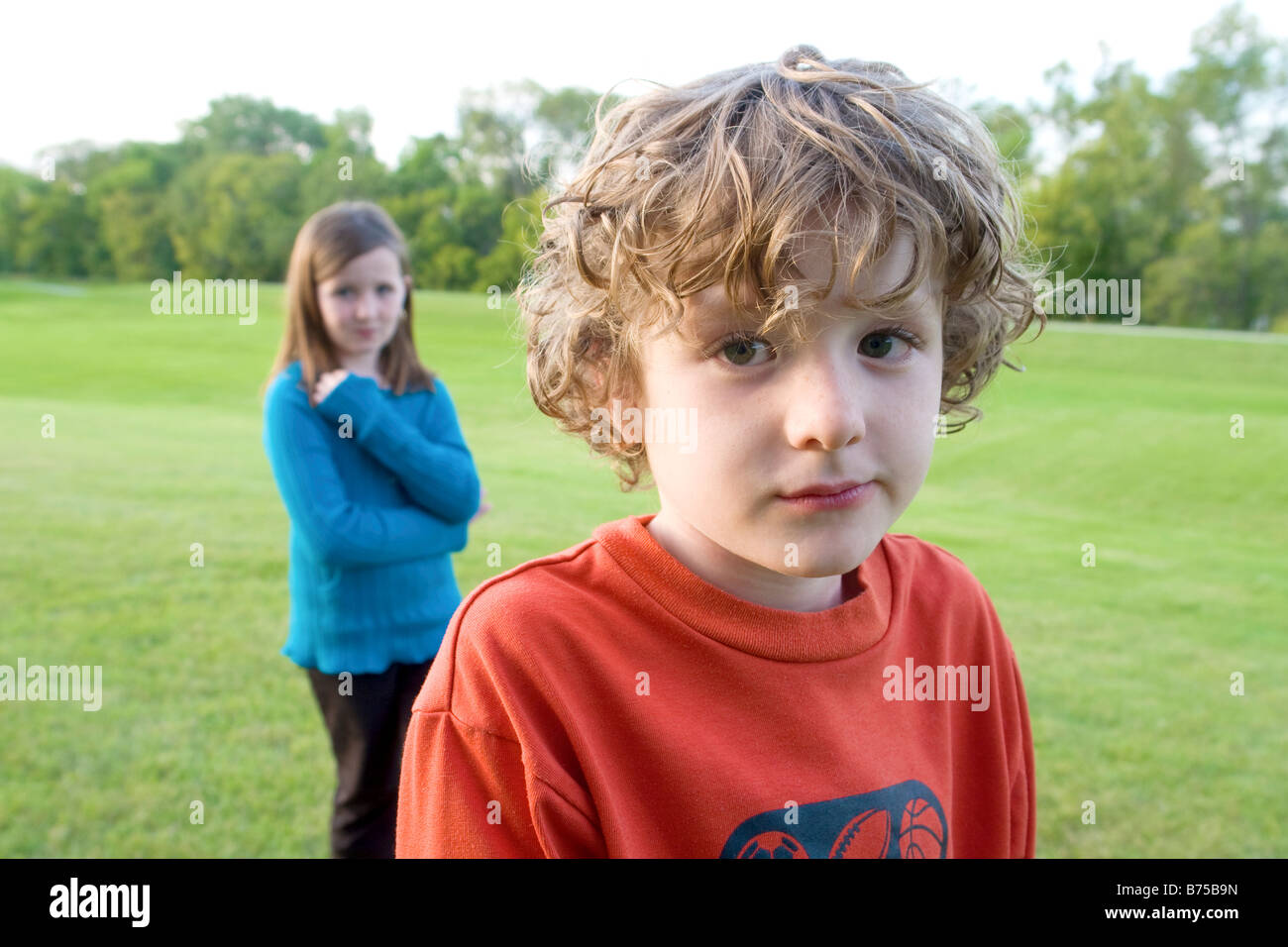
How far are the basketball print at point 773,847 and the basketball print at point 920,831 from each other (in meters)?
0.14

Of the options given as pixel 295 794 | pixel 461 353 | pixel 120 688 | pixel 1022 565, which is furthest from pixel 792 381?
pixel 461 353

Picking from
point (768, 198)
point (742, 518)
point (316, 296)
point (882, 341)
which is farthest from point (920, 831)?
point (316, 296)

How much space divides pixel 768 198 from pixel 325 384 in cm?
195

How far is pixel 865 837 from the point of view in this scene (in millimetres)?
1175

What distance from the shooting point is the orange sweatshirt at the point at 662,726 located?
3.54ft

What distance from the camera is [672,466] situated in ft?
3.87

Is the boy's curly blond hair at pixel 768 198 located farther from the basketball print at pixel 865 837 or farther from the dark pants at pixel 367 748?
the dark pants at pixel 367 748

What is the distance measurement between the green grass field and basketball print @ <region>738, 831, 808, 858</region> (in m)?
0.90

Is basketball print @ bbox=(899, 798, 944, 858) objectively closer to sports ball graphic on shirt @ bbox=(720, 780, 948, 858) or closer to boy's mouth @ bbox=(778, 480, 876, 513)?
sports ball graphic on shirt @ bbox=(720, 780, 948, 858)

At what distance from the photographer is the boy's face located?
1.08 metres

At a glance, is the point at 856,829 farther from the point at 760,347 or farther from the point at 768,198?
the point at 768,198

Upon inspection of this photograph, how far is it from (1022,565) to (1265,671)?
2060 mm

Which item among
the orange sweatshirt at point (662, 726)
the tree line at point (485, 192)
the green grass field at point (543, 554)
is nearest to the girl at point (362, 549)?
the green grass field at point (543, 554)

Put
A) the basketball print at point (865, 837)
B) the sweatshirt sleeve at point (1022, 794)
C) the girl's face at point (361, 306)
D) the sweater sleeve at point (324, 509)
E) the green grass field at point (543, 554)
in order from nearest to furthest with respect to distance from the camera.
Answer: the basketball print at point (865, 837) → the sweatshirt sleeve at point (1022, 794) → the sweater sleeve at point (324, 509) → the girl's face at point (361, 306) → the green grass field at point (543, 554)
